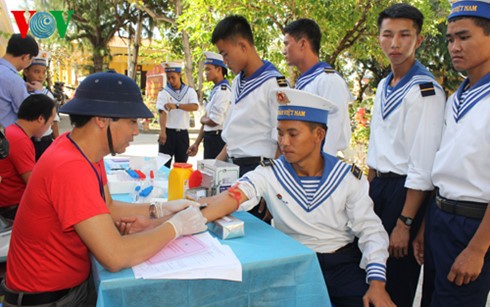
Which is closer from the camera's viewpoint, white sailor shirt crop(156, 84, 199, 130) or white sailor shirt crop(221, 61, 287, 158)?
white sailor shirt crop(221, 61, 287, 158)

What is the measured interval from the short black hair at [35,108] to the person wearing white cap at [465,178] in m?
2.74

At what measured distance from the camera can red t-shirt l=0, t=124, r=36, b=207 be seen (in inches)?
109

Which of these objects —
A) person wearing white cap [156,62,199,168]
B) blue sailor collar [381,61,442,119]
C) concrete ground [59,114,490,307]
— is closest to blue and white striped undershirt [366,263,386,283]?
blue sailor collar [381,61,442,119]

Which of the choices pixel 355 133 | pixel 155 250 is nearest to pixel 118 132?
pixel 155 250

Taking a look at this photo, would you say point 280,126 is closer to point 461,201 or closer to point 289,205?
point 289,205

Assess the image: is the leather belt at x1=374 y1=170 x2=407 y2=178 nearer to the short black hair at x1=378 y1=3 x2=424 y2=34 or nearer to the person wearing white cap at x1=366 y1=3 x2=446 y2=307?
the person wearing white cap at x1=366 y1=3 x2=446 y2=307

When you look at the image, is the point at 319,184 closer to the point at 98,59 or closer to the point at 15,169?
the point at 15,169

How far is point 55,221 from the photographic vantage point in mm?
1466

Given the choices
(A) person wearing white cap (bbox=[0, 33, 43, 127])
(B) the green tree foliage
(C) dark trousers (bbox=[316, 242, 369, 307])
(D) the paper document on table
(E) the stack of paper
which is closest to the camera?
(E) the stack of paper

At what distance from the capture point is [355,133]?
A: 6.41 m

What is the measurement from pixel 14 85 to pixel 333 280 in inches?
130

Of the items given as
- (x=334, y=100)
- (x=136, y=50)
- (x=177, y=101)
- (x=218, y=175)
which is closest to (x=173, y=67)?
(x=177, y=101)

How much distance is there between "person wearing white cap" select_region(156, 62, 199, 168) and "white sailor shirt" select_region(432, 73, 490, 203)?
Result: 13.9ft

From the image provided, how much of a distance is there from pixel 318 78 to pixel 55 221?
1.99 meters
